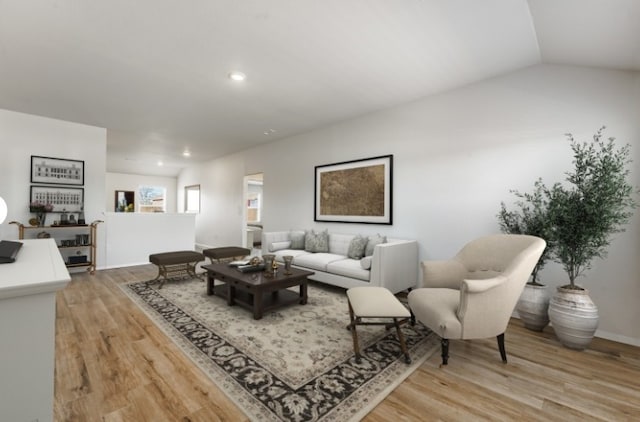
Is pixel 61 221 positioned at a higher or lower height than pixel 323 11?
lower

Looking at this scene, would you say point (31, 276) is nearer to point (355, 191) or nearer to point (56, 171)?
point (355, 191)

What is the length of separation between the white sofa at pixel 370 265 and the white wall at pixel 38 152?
389 centimetres

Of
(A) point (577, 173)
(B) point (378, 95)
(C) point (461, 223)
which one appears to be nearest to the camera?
(A) point (577, 173)

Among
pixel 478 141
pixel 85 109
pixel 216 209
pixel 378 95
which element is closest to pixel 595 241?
pixel 478 141

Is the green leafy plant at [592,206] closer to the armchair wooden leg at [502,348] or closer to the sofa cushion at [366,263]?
the armchair wooden leg at [502,348]

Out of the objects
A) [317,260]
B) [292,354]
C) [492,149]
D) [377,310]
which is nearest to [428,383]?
[377,310]

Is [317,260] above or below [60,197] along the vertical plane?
below

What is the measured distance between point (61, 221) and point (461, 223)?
612 cm

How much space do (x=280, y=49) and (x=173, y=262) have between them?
10.5 feet

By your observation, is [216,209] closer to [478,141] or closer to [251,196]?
[251,196]

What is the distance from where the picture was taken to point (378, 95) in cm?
376

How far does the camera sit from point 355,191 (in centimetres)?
462

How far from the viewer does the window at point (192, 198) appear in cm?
919

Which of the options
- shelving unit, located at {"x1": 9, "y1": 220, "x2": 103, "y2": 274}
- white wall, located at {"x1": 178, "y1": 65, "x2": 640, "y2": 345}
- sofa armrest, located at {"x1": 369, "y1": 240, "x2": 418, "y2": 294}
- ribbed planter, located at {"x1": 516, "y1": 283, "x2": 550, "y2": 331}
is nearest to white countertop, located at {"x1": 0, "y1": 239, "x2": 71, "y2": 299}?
sofa armrest, located at {"x1": 369, "y1": 240, "x2": 418, "y2": 294}
